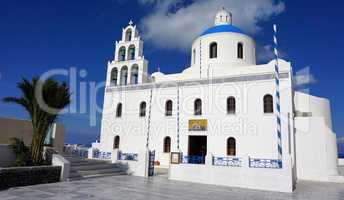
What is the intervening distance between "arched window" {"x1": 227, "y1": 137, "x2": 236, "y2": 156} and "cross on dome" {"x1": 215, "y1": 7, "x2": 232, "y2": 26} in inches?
430

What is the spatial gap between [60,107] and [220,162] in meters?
8.65

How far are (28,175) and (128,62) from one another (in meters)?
12.1

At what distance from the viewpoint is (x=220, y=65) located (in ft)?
62.6

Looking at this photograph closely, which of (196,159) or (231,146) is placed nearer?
(196,159)

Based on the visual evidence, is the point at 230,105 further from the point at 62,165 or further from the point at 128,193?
the point at 62,165

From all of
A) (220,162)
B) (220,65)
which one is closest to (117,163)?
(220,162)

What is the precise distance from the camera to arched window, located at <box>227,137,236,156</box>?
1610cm

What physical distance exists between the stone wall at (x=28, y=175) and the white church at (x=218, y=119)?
4.63 m

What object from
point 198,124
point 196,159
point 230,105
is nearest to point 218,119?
point 230,105

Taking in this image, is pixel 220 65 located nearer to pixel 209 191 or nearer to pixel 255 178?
pixel 255 178

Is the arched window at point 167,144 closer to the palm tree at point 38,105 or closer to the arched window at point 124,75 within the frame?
the arched window at point 124,75

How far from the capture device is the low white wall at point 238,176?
431 inches

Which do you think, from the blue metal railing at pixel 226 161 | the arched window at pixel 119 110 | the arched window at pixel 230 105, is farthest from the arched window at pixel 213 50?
the blue metal railing at pixel 226 161

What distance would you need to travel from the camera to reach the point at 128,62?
20.2 metres
